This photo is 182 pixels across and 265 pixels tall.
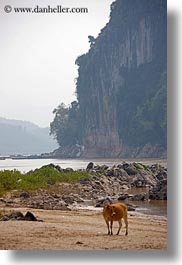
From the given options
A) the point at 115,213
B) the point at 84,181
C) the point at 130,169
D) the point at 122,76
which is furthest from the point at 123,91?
the point at 115,213

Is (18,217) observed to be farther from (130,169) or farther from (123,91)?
(123,91)

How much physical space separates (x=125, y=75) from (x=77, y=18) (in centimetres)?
40

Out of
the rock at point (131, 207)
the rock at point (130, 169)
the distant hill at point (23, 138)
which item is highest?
the distant hill at point (23, 138)

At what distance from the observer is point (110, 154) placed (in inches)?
167

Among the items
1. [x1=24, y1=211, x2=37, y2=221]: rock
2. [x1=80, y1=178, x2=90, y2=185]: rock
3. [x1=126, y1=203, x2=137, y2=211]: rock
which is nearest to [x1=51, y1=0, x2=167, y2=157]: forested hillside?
[x1=80, y1=178, x2=90, y2=185]: rock

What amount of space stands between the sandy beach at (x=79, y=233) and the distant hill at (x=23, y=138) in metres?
0.33

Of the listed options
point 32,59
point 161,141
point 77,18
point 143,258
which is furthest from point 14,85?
point 143,258

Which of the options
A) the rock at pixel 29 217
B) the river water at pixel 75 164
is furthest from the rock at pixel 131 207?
the rock at pixel 29 217

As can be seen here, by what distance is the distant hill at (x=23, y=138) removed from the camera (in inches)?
164

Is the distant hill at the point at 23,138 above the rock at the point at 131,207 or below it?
above

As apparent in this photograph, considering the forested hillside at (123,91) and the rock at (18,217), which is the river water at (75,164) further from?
the rock at (18,217)

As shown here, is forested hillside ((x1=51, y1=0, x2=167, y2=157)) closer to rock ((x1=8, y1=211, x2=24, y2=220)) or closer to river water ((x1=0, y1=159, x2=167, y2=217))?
river water ((x1=0, y1=159, x2=167, y2=217))

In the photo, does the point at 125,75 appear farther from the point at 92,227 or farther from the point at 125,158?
the point at 92,227

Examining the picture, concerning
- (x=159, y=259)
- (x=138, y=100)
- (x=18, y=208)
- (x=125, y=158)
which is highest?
(x=138, y=100)
